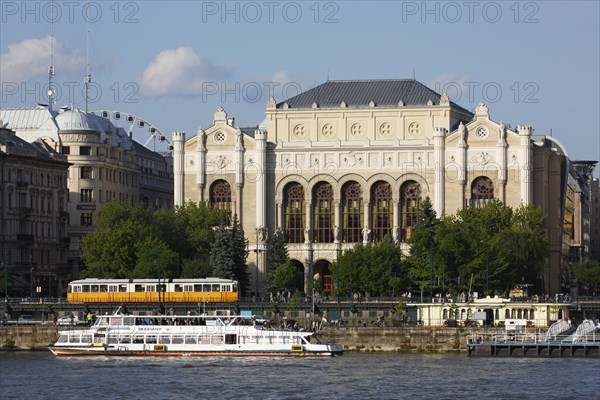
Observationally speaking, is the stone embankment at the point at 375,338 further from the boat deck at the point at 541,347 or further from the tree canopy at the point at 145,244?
the tree canopy at the point at 145,244

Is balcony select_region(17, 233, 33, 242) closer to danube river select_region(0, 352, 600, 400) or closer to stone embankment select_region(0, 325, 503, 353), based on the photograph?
stone embankment select_region(0, 325, 503, 353)

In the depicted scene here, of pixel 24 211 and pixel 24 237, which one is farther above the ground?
pixel 24 211

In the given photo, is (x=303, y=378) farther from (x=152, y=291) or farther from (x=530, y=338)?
(x=152, y=291)

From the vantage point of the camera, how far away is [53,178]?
642 feet

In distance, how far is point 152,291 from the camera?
163500mm

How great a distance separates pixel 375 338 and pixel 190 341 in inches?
534

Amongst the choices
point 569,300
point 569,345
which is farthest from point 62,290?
point 569,345

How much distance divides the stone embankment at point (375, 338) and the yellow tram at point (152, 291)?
16373 mm

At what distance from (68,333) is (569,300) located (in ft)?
146

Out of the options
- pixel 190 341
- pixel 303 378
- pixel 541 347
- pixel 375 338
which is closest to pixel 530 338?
pixel 541 347

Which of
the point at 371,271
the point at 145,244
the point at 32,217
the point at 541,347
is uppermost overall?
the point at 32,217

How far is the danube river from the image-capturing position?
109 meters

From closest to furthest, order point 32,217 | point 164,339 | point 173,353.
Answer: point 173,353 → point 164,339 → point 32,217

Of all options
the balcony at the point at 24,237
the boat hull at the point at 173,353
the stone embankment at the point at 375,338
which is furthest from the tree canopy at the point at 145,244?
the boat hull at the point at 173,353
